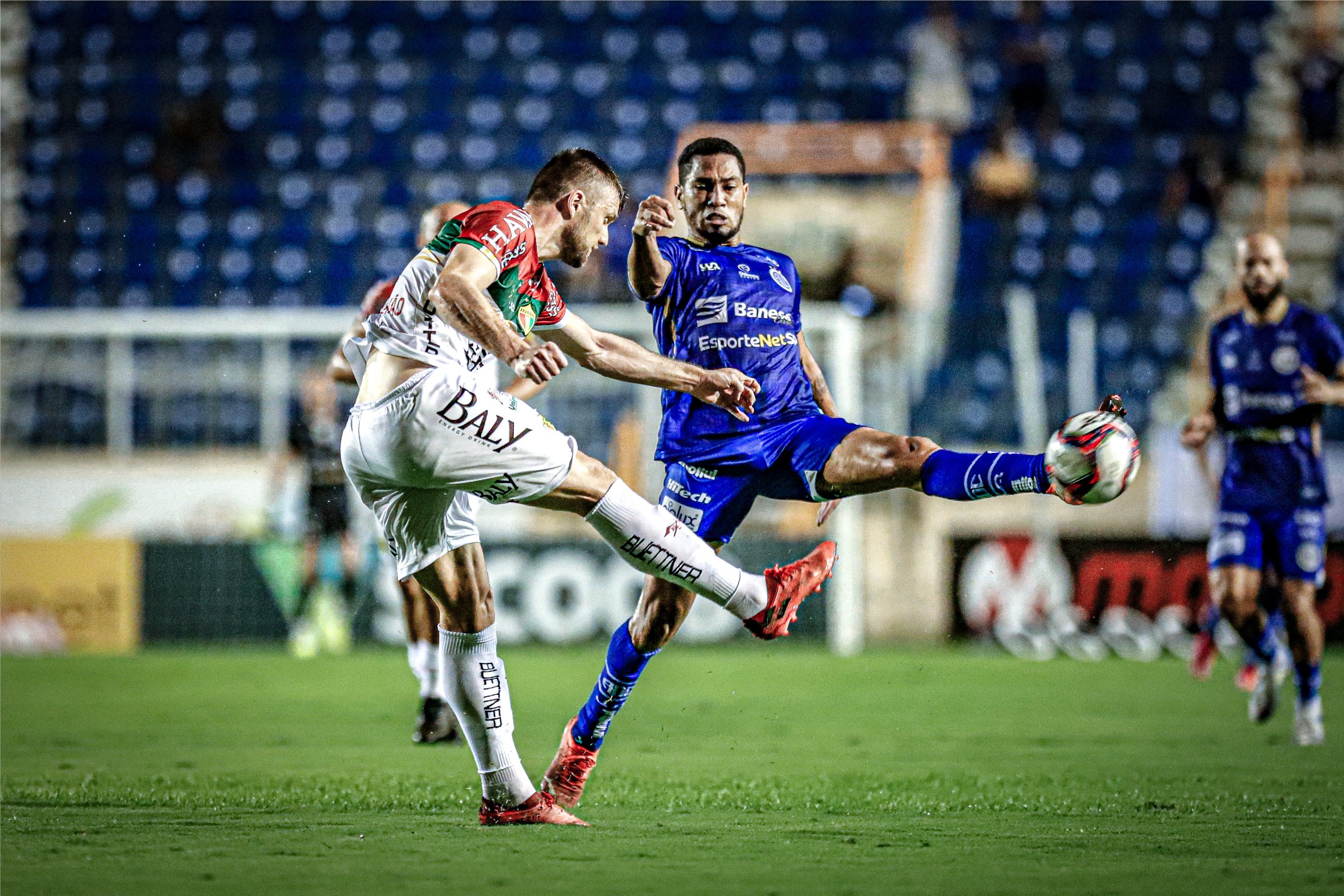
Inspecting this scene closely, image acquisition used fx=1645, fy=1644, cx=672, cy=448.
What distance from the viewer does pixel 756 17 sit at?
18.8 meters

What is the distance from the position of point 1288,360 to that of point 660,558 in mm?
4222

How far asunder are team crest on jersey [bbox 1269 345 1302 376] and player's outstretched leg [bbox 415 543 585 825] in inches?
174

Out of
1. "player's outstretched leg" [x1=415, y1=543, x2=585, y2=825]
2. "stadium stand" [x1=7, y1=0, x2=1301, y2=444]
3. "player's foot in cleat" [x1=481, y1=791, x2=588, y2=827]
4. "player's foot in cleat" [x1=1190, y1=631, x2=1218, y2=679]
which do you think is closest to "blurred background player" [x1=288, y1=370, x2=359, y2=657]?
"stadium stand" [x1=7, y1=0, x2=1301, y2=444]

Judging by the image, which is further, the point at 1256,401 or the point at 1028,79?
the point at 1028,79

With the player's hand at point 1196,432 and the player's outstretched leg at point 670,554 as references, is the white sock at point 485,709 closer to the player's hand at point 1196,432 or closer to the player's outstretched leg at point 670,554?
the player's outstretched leg at point 670,554

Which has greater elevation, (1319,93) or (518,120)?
(1319,93)

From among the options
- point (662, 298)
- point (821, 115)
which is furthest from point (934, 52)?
point (662, 298)

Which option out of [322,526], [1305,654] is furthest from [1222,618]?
[322,526]

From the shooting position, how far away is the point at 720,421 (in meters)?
5.41

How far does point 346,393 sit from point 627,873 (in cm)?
1059

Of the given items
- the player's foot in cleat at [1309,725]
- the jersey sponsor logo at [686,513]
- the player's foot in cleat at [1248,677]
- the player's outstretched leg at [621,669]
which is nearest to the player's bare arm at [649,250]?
the jersey sponsor logo at [686,513]

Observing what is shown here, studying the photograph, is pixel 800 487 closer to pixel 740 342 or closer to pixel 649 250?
pixel 740 342

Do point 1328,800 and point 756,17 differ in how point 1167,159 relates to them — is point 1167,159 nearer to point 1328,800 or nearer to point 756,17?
point 756,17

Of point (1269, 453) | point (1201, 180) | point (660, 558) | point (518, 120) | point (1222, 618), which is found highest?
point (518, 120)
